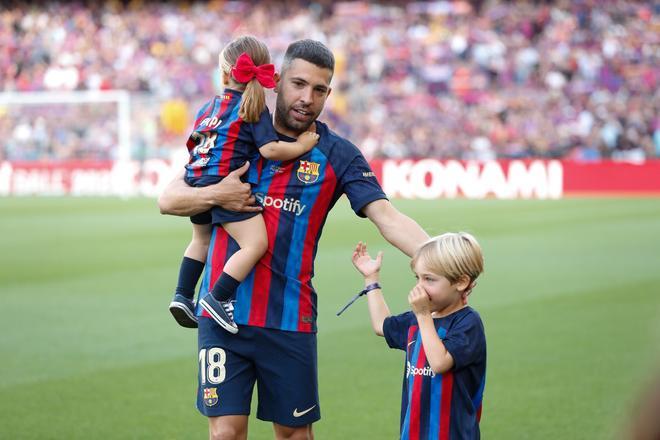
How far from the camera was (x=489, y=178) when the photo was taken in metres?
26.0

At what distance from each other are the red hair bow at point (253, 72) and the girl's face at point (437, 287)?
2.99ft

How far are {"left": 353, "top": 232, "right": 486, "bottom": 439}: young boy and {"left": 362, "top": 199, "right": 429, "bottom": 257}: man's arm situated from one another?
346 mm

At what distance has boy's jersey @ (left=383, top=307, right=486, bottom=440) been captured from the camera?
10.3 ft

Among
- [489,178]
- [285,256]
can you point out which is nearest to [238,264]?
[285,256]

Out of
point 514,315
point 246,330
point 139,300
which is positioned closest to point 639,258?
point 514,315

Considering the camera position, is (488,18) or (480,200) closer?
(480,200)

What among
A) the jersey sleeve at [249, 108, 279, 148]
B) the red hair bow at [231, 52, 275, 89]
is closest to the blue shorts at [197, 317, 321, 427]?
the jersey sleeve at [249, 108, 279, 148]

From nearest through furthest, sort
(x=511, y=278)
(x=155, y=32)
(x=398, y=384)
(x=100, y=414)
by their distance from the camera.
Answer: (x=100, y=414) < (x=398, y=384) < (x=511, y=278) < (x=155, y=32)

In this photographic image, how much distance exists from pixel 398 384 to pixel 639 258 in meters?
7.69

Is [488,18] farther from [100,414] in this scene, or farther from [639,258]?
[100,414]

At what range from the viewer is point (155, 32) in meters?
35.3

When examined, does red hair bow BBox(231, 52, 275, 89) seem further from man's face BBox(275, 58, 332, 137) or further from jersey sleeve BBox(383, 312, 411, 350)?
jersey sleeve BBox(383, 312, 411, 350)

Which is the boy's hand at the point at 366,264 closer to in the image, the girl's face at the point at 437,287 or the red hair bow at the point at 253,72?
the girl's face at the point at 437,287

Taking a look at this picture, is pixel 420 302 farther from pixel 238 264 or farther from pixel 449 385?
pixel 238 264
